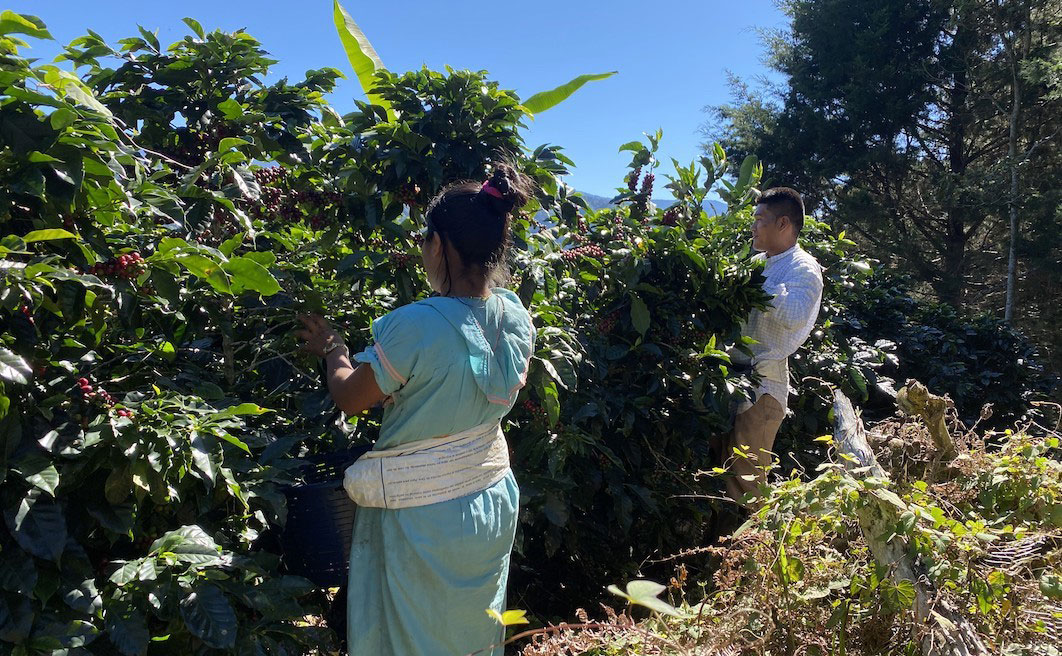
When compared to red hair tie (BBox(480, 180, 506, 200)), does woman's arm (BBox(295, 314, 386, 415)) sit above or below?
below

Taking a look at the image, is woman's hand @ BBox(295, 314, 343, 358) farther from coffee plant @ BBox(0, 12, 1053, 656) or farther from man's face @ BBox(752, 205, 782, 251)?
man's face @ BBox(752, 205, 782, 251)

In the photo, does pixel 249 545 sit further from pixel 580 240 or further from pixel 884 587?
pixel 580 240

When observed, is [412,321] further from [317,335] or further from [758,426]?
[758,426]

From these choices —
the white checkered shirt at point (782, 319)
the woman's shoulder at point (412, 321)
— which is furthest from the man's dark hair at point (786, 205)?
the woman's shoulder at point (412, 321)

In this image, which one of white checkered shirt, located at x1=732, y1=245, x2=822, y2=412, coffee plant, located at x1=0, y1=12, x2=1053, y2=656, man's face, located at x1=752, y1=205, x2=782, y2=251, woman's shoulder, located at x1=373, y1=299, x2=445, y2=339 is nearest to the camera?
coffee plant, located at x1=0, y1=12, x2=1053, y2=656

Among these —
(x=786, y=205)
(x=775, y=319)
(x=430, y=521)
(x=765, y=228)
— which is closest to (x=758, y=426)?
(x=775, y=319)

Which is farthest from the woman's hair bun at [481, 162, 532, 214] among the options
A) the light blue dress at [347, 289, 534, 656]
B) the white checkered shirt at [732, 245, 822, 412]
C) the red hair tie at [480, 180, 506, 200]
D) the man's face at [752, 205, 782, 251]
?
the man's face at [752, 205, 782, 251]

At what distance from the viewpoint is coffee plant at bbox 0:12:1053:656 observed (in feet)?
5.62

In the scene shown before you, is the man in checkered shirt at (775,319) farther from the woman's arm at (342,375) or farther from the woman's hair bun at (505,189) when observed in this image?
the woman's arm at (342,375)

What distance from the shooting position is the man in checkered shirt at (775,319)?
138 inches

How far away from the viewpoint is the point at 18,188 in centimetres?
168

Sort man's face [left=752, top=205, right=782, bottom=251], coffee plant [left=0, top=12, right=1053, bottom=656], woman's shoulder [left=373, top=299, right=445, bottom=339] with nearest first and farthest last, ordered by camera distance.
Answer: coffee plant [left=0, top=12, right=1053, bottom=656] → woman's shoulder [left=373, top=299, right=445, bottom=339] → man's face [left=752, top=205, right=782, bottom=251]

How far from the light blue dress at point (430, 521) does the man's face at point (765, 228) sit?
2069mm

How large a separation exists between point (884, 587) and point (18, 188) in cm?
207
